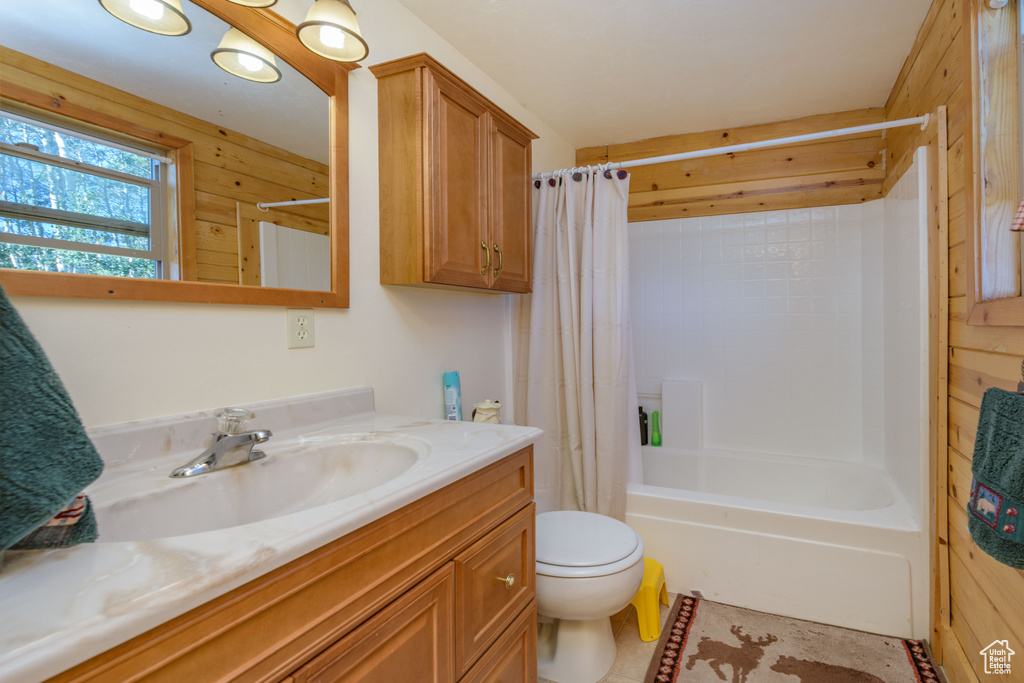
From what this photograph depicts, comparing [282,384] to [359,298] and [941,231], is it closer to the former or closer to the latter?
[359,298]

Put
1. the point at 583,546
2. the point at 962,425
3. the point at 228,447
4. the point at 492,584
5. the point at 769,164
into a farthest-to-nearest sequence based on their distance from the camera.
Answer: the point at 769,164 → the point at 583,546 → the point at 962,425 → the point at 492,584 → the point at 228,447

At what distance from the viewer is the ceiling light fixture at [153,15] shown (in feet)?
3.09

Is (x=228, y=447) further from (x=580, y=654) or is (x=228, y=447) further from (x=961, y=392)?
(x=961, y=392)

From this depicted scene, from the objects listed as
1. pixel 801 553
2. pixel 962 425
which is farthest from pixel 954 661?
pixel 962 425

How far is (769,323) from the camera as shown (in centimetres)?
274

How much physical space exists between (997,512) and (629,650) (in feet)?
4.26

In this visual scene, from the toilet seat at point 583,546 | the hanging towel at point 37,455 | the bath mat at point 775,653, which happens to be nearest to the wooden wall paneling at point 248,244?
the hanging towel at point 37,455

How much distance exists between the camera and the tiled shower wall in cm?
258

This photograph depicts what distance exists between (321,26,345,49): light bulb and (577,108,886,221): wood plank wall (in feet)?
6.84

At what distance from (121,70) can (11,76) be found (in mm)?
179

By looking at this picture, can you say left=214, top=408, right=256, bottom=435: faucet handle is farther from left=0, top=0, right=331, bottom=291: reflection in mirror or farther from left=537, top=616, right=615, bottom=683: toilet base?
left=537, top=616, right=615, bottom=683: toilet base

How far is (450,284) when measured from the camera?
1.61 metres

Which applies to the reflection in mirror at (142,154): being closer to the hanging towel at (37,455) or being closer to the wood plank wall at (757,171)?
the hanging towel at (37,455)

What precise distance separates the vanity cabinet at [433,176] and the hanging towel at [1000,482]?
132 cm
